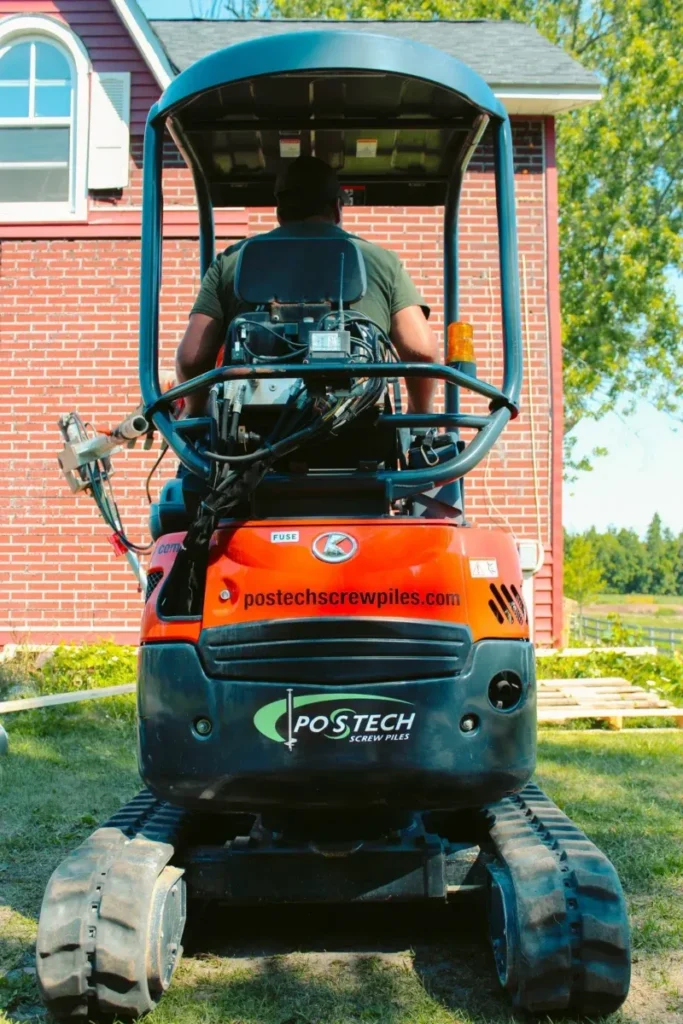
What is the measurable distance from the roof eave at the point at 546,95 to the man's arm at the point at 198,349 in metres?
8.99

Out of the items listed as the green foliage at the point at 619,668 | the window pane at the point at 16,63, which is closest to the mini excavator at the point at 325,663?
the green foliage at the point at 619,668

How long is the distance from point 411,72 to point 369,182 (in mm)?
1636

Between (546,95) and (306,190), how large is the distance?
8940mm

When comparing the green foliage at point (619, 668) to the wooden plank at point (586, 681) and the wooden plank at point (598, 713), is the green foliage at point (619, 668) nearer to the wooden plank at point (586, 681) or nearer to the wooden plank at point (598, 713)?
the wooden plank at point (586, 681)

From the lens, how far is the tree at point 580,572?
30109 millimetres

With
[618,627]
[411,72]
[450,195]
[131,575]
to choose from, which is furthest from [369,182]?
[618,627]

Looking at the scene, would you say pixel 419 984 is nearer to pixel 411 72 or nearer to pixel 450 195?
pixel 411 72

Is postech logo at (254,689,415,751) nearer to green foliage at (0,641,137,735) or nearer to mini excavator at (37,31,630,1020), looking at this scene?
mini excavator at (37,31,630,1020)

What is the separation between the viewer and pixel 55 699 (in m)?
8.73

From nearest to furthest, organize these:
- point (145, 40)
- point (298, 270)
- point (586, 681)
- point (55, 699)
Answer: point (298, 270) → point (55, 699) → point (586, 681) → point (145, 40)

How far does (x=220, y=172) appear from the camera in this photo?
5059 mm

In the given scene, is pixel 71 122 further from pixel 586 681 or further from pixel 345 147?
pixel 345 147

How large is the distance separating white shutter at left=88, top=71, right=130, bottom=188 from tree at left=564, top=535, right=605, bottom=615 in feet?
65.0

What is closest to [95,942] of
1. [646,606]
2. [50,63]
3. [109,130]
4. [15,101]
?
[109,130]
